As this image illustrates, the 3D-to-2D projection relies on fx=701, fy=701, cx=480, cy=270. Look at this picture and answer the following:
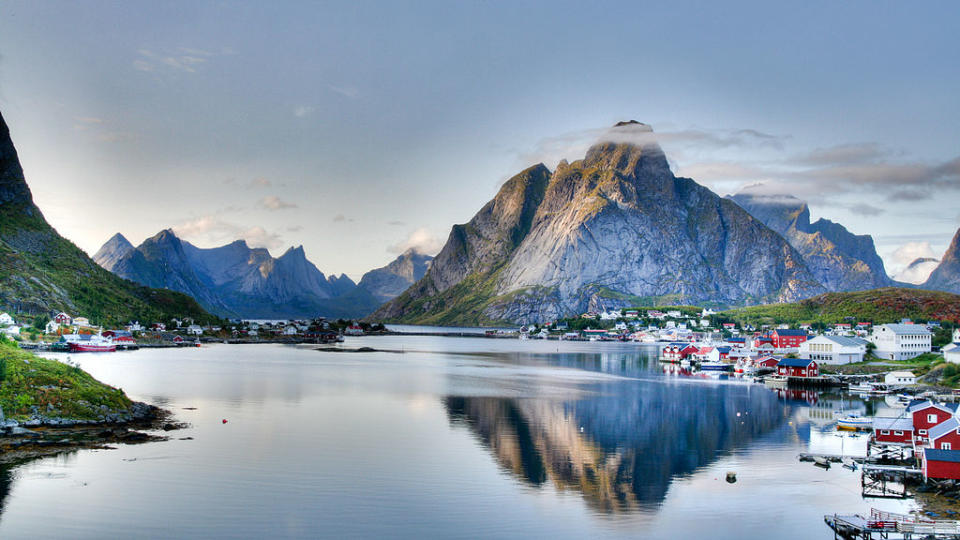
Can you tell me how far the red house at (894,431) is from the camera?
4094 cm

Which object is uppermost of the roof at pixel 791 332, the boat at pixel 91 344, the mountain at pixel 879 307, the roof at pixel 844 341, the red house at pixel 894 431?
the mountain at pixel 879 307

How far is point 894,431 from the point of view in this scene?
137ft

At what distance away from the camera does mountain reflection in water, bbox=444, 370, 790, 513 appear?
34.8 m

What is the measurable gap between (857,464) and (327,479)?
94.3ft

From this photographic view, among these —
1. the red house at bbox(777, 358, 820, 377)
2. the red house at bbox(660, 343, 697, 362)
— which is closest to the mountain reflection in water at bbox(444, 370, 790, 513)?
the red house at bbox(777, 358, 820, 377)

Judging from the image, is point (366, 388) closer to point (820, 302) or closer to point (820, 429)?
point (820, 429)

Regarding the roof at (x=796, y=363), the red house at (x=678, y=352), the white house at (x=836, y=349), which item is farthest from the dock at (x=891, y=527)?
the red house at (x=678, y=352)

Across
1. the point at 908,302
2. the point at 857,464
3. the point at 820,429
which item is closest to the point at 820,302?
the point at 908,302

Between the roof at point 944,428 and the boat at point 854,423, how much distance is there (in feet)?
40.7

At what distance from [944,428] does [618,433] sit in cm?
1919

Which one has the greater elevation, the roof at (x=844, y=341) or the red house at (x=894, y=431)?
the roof at (x=844, y=341)

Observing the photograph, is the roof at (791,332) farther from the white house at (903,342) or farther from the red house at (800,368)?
the red house at (800,368)

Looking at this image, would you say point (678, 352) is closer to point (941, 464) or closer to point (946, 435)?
point (946, 435)

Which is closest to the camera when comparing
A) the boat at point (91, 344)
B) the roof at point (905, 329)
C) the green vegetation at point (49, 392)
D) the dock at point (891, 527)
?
the dock at point (891, 527)
